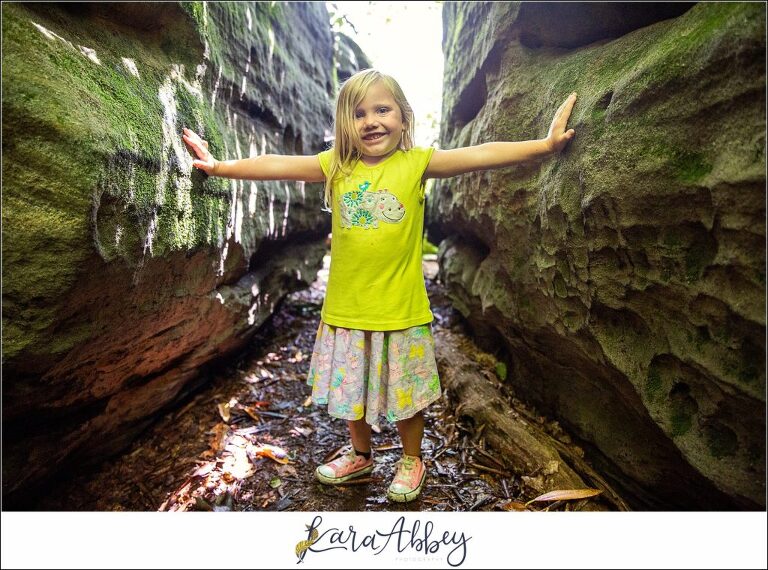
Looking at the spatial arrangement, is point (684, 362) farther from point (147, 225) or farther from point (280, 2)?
point (280, 2)

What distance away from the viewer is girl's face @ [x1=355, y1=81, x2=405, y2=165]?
2.31 metres

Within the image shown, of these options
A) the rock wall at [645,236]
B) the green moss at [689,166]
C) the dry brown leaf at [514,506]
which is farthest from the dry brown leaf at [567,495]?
the green moss at [689,166]

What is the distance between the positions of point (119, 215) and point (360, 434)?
1.76 meters

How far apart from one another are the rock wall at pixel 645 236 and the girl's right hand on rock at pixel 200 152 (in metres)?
1.93

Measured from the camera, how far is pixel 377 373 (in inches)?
93.3

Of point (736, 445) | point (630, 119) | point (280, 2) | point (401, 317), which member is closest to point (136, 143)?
point (401, 317)

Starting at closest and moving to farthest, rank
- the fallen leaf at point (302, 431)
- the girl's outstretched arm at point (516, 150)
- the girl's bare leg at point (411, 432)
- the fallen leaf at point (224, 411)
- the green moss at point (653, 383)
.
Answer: the green moss at point (653, 383)
the girl's outstretched arm at point (516, 150)
the girl's bare leg at point (411, 432)
the fallen leaf at point (302, 431)
the fallen leaf at point (224, 411)

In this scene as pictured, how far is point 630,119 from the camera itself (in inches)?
73.4

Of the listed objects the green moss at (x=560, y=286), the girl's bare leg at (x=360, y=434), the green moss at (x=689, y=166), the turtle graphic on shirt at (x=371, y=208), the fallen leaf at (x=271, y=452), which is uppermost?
the green moss at (x=689, y=166)

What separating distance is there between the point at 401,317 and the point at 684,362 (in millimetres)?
1273

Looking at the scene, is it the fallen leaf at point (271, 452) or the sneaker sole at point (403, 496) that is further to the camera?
the fallen leaf at point (271, 452)

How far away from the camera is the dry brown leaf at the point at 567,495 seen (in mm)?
2338

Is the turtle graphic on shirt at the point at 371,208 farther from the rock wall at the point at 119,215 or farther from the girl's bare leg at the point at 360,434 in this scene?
the girl's bare leg at the point at 360,434

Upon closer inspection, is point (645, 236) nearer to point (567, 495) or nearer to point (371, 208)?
point (371, 208)
